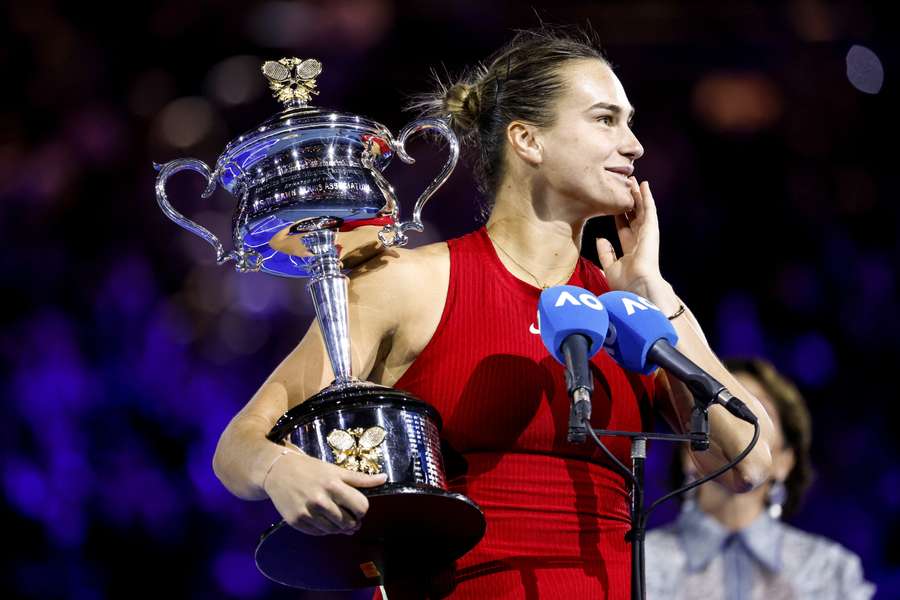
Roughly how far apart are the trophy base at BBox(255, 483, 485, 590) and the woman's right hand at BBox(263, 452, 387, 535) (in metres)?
0.04

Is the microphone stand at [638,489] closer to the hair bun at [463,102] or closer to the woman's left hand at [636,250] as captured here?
the woman's left hand at [636,250]

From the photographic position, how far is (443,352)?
200 centimetres

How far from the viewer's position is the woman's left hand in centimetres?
211

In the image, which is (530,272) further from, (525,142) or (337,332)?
(337,332)

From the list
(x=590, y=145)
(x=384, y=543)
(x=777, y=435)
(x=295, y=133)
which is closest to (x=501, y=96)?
(x=590, y=145)

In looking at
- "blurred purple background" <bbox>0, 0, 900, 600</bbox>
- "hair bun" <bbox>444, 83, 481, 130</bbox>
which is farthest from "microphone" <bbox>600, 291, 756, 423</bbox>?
"blurred purple background" <bbox>0, 0, 900, 600</bbox>

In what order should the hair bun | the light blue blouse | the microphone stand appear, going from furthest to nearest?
the light blue blouse
the hair bun
the microphone stand

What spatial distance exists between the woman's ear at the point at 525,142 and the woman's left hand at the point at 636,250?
0.53 feet

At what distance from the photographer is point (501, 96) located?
2295 millimetres

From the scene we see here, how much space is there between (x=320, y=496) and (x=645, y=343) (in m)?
0.45

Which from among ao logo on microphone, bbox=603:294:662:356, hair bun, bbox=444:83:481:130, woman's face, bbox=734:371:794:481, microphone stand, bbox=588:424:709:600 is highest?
hair bun, bbox=444:83:481:130

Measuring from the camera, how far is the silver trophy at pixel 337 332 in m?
1.71

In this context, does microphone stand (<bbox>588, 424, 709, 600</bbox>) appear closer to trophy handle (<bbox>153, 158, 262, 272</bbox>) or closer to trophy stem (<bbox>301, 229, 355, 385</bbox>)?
trophy stem (<bbox>301, 229, 355, 385</bbox>)

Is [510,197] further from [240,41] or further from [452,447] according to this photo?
[240,41]
